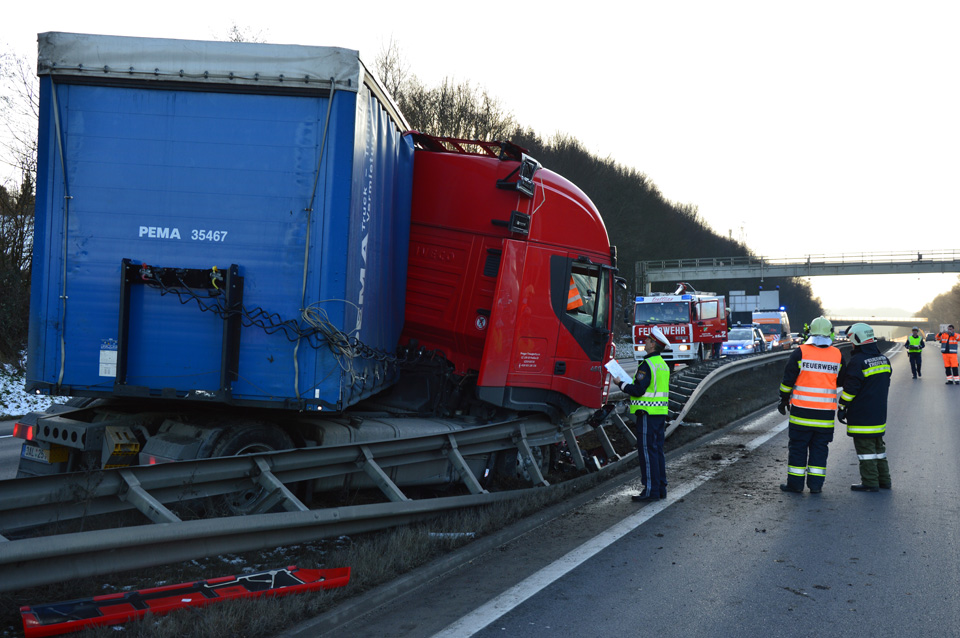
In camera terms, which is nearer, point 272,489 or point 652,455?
point 272,489

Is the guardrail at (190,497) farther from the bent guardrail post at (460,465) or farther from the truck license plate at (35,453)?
the truck license plate at (35,453)

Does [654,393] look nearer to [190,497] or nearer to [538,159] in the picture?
[190,497]

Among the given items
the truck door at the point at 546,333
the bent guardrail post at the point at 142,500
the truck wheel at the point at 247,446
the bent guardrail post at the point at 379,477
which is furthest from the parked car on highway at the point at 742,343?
the bent guardrail post at the point at 142,500

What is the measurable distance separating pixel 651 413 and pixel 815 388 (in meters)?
1.73

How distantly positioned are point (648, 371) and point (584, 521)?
1.73m

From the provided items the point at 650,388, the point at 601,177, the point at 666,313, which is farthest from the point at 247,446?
the point at 601,177

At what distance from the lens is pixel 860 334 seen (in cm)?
780

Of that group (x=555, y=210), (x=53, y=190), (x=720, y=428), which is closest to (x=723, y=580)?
(x=555, y=210)

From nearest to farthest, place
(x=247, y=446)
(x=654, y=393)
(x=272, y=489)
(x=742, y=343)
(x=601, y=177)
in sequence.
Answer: (x=272, y=489) < (x=247, y=446) < (x=654, y=393) < (x=742, y=343) < (x=601, y=177)

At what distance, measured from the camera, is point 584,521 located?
616cm

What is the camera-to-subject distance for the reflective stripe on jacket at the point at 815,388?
7.44 meters

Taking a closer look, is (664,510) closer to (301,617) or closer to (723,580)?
(723,580)

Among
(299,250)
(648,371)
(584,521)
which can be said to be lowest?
(584,521)

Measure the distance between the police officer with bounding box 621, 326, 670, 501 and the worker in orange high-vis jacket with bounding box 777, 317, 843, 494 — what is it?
127 cm
